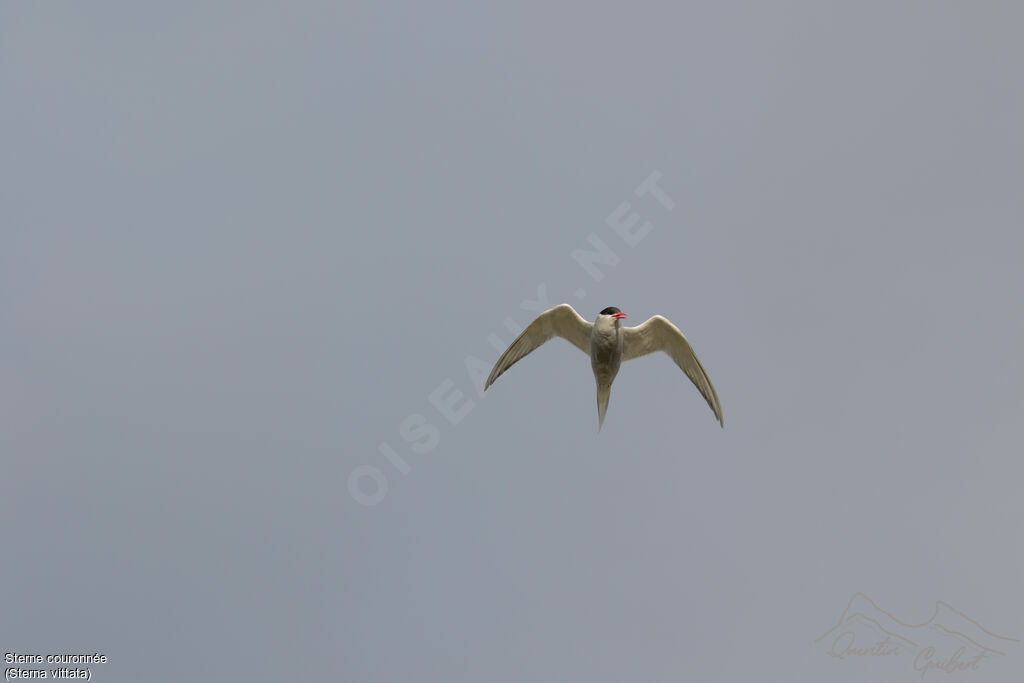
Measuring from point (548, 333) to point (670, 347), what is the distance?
4.10 meters

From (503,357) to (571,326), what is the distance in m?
2.51

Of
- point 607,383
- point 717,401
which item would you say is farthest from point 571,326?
point 717,401

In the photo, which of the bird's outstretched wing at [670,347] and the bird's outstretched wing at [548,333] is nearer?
the bird's outstretched wing at [670,347]

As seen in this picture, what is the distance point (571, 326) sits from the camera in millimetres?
25031

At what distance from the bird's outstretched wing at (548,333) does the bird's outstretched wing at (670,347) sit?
1449 mm

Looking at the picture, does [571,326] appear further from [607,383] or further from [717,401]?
[717,401]

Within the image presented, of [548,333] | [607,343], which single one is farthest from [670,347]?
[548,333]

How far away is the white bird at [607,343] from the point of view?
23688 mm

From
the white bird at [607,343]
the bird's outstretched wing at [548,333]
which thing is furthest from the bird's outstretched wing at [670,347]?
the bird's outstretched wing at [548,333]

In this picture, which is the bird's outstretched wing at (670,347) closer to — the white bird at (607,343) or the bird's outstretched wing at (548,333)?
the white bird at (607,343)

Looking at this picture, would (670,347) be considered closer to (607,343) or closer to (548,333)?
(607,343)

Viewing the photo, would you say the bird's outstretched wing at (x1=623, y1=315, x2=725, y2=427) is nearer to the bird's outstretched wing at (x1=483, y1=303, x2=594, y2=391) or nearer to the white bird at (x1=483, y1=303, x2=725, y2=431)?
the white bird at (x1=483, y1=303, x2=725, y2=431)

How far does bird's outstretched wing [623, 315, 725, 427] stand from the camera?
2397 cm

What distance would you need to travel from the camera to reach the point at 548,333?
25562mm
